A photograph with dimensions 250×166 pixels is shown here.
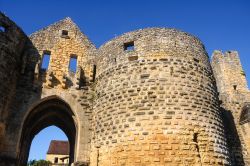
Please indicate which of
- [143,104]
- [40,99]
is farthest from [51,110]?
[143,104]

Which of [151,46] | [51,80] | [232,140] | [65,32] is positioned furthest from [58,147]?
[151,46]

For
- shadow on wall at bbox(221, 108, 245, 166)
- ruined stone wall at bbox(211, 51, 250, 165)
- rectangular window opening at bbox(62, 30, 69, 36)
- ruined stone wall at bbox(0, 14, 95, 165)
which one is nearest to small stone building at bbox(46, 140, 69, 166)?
ruined stone wall at bbox(0, 14, 95, 165)

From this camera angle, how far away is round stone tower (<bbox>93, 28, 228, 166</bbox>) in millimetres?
8375

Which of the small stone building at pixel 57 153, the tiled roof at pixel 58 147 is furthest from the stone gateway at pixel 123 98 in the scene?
the tiled roof at pixel 58 147

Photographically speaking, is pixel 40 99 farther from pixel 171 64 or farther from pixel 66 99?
pixel 171 64

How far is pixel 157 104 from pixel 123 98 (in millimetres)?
1351

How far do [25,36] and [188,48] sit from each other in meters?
7.53

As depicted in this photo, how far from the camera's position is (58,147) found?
119 feet

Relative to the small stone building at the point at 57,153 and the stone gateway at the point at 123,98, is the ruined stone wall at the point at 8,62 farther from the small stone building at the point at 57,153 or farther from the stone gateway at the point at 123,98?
the small stone building at the point at 57,153

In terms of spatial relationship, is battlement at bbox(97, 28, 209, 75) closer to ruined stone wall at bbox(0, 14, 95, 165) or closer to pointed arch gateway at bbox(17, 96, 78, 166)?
ruined stone wall at bbox(0, 14, 95, 165)

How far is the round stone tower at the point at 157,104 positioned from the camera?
8.38 metres

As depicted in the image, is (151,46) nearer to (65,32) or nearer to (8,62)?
(65,32)

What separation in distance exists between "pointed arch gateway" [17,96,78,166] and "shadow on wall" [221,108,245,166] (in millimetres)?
7293

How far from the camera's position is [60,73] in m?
11.7
